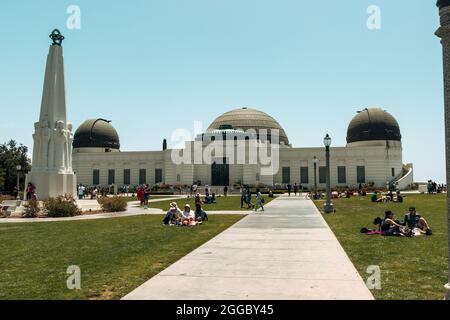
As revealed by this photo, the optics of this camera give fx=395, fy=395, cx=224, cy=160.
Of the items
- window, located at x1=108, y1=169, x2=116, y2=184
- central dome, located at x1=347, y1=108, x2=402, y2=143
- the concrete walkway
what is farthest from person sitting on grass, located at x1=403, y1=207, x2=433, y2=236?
window, located at x1=108, y1=169, x2=116, y2=184

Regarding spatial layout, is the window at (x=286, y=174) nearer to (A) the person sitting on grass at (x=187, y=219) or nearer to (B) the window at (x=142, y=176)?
(B) the window at (x=142, y=176)

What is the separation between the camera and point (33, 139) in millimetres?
24656

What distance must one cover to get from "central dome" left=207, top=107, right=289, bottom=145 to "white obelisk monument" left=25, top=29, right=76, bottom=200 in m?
57.3

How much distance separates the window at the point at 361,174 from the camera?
231 ft

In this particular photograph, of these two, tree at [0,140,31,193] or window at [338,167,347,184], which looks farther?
window at [338,167,347,184]

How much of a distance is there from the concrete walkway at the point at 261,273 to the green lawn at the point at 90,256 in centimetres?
58

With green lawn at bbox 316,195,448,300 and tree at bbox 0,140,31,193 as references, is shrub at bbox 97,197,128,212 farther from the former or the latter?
tree at bbox 0,140,31,193

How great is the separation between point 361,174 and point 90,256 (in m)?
A: 66.8

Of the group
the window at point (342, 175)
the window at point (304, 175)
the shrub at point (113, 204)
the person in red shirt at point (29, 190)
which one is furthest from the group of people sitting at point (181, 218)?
the window at point (342, 175)

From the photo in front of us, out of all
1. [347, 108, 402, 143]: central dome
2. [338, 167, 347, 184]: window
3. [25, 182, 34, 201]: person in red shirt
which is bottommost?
[25, 182, 34, 201]: person in red shirt

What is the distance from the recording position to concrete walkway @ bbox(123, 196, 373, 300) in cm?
613

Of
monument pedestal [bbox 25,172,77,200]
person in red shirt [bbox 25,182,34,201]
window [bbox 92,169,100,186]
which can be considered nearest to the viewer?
person in red shirt [bbox 25,182,34,201]

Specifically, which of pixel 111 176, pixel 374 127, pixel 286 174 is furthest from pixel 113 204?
pixel 374 127

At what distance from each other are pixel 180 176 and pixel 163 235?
192 ft
